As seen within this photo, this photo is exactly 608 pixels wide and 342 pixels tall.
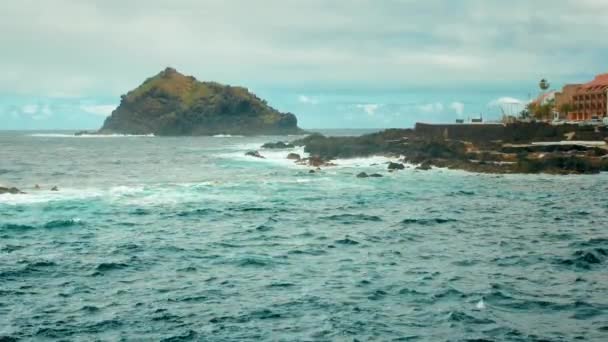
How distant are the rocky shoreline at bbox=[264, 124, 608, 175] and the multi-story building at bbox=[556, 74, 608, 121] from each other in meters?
39.0

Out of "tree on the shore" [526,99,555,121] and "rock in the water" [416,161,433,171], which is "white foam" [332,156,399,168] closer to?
"rock in the water" [416,161,433,171]

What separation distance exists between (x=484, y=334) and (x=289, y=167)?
5388 cm

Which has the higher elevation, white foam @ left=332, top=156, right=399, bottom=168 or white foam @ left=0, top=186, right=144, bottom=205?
white foam @ left=332, top=156, right=399, bottom=168

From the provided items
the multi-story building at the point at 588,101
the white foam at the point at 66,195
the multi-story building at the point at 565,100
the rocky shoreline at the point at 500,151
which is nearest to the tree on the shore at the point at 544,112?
the multi-story building at the point at 565,100

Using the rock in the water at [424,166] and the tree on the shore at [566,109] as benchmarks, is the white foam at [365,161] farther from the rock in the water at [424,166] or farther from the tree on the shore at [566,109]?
the tree on the shore at [566,109]

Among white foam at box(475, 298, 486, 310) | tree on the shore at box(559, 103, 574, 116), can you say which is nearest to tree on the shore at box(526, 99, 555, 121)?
tree on the shore at box(559, 103, 574, 116)

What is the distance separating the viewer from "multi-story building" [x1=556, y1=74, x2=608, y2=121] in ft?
365

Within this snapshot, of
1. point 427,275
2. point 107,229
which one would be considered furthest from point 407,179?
point 427,275

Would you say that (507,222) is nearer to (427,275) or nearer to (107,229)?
(427,275)

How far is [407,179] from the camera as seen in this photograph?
5547 centimetres

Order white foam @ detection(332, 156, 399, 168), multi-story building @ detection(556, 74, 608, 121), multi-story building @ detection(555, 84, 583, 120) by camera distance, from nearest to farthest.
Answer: white foam @ detection(332, 156, 399, 168), multi-story building @ detection(556, 74, 608, 121), multi-story building @ detection(555, 84, 583, 120)

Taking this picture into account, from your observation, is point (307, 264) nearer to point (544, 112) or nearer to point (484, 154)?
point (484, 154)

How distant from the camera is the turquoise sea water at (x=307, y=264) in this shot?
17.6 metres

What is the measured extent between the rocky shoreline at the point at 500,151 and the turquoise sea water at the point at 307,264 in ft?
34.7
